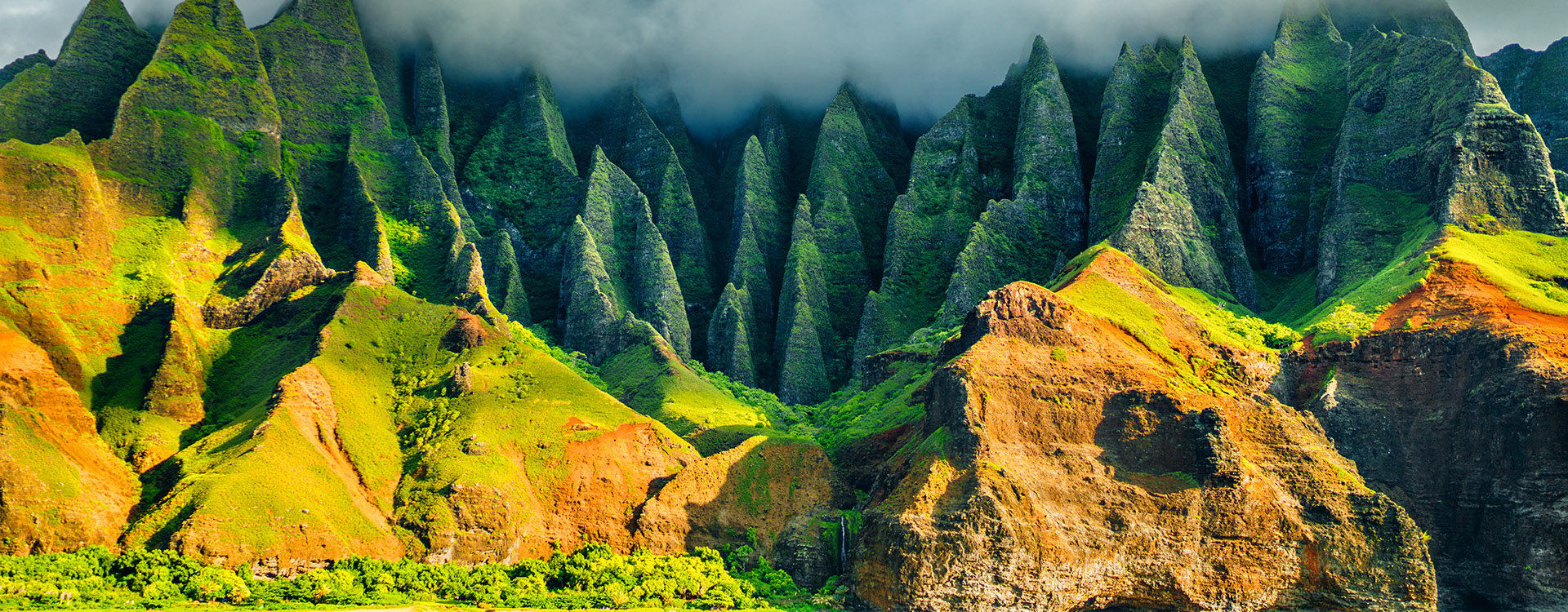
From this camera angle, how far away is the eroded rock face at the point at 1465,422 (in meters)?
79.9

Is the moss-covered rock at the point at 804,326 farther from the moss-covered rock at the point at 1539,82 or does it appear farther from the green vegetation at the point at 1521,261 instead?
the moss-covered rock at the point at 1539,82

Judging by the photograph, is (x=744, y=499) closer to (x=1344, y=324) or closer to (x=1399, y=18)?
(x=1344, y=324)

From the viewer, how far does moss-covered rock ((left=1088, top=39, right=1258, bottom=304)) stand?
11969cm

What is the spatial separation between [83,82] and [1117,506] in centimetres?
10672

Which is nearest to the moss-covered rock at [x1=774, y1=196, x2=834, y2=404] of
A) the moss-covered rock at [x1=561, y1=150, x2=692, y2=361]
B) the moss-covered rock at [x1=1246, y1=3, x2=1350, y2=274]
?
the moss-covered rock at [x1=561, y1=150, x2=692, y2=361]

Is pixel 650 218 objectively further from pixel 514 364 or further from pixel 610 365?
pixel 514 364

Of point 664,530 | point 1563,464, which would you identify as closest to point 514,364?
point 664,530

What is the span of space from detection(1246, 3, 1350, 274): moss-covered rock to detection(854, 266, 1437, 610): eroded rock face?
48190mm

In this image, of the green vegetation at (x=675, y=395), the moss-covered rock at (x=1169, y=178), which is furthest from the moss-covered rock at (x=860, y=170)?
the green vegetation at (x=675, y=395)

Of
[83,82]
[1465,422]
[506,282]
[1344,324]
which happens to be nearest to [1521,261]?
[1344,324]

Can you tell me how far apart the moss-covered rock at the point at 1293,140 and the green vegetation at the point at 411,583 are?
78762 mm

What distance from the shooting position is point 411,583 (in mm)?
76750

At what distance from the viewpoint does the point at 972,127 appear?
16350cm

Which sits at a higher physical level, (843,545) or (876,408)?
(876,408)
